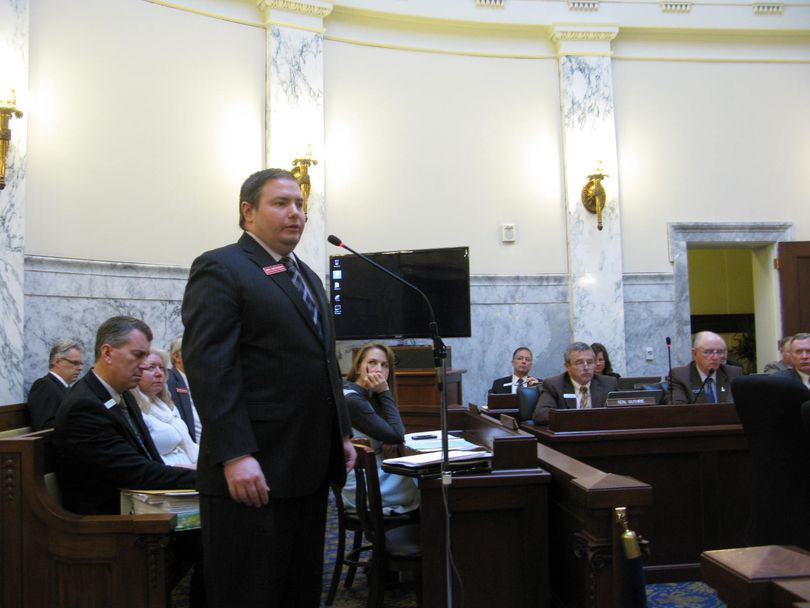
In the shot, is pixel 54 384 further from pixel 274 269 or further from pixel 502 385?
pixel 502 385

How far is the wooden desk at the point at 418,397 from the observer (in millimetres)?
6406

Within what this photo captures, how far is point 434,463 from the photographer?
280cm

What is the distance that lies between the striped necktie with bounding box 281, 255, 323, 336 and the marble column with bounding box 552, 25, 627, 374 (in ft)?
19.7

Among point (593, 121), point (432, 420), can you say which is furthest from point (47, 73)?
point (593, 121)

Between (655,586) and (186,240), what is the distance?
4749mm

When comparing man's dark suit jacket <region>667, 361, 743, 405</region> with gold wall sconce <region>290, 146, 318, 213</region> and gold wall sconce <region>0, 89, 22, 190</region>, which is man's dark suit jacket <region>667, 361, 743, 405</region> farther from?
gold wall sconce <region>0, 89, 22, 190</region>

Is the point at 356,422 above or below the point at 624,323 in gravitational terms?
below

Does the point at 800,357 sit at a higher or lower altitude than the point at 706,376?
higher

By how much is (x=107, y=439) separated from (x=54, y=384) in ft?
7.78

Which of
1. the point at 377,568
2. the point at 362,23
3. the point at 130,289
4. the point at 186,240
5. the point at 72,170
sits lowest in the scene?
the point at 377,568

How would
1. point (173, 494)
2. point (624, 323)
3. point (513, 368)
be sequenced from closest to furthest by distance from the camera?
point (173, 494) < point (513, 368) < point (624, 323)

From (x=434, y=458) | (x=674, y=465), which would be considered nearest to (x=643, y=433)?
(x=674, y=465)

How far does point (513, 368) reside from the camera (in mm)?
7406

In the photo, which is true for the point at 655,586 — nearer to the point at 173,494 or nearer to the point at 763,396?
the point at 763,396
